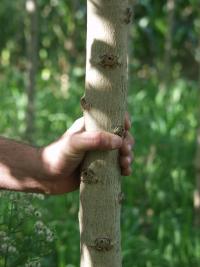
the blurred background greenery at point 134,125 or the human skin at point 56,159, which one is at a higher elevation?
the blurred background greenery at point 134,125

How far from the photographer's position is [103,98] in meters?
1.54

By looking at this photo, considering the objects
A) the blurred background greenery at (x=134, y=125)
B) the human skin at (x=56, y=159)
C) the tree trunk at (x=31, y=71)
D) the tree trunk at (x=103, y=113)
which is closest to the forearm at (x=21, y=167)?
the human skin at (x=56, y=159)

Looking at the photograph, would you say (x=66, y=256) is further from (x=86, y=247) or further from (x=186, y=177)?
(x=86, y=247)

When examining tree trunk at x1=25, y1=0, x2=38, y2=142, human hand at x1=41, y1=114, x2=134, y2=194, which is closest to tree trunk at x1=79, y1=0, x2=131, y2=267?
human hand at x1=41, y1=114, x2=134, y2=194

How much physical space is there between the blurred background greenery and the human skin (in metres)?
0.29

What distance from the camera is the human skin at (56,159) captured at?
5.02 ft

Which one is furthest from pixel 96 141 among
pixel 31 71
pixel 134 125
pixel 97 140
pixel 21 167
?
pixel 134 125

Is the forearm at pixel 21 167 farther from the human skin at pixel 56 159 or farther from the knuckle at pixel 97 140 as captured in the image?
the knuckle at pixel 97 140

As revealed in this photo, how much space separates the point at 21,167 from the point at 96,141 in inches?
11.8

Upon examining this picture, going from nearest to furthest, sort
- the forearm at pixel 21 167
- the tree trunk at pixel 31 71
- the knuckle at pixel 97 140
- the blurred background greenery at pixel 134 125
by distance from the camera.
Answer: the knuckle at pixel 97 140 < the forearm at pixel 21 167 < the blurred background greenery at pixel 134 125 < the tree trunk at pixel 31 71

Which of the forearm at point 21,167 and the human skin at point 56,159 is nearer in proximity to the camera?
the human skin at point 56,159

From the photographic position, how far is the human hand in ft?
5.00

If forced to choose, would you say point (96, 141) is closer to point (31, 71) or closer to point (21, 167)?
point (21, 167)

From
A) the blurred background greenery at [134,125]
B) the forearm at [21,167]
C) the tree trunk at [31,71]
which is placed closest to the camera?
the forearm at [21,167]
